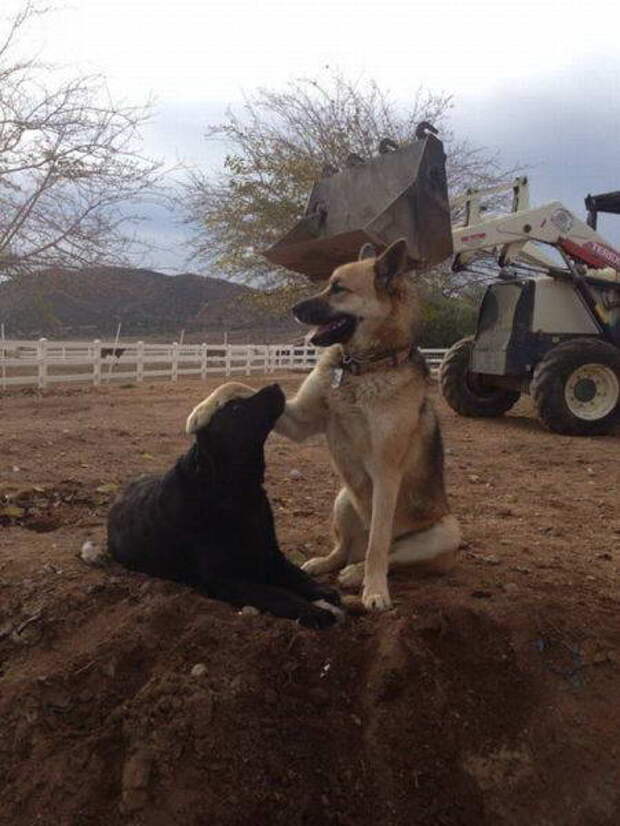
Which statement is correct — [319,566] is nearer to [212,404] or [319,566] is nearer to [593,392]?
[212,404]

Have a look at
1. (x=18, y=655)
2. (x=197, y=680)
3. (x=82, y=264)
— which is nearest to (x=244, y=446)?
(x=197, y=680)

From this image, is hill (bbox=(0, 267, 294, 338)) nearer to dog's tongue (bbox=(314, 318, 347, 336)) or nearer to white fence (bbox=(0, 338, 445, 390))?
white fence (bbox=(0, 338, 445, 390))

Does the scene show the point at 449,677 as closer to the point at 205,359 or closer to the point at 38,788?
the point at 38,788

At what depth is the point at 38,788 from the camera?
2551mm

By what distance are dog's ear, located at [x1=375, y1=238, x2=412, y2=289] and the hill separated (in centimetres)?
1202

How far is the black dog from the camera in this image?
3.38 metres

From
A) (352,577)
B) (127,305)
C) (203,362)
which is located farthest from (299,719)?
(127,305)

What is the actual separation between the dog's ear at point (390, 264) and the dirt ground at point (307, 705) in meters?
1.57

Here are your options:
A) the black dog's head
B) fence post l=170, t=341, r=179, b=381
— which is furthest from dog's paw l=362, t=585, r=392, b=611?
fence post l=170, t=341, r=179, b=381

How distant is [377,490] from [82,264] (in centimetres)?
1247

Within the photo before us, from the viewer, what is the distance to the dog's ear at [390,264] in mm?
3797

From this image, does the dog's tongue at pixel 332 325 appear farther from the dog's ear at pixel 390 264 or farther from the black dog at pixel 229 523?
the black dog at pixel 229 523

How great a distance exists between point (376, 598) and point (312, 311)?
4.81 feet

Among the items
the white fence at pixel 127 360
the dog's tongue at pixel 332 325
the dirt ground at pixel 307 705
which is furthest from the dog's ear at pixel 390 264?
the white fence at pixel 127 360
